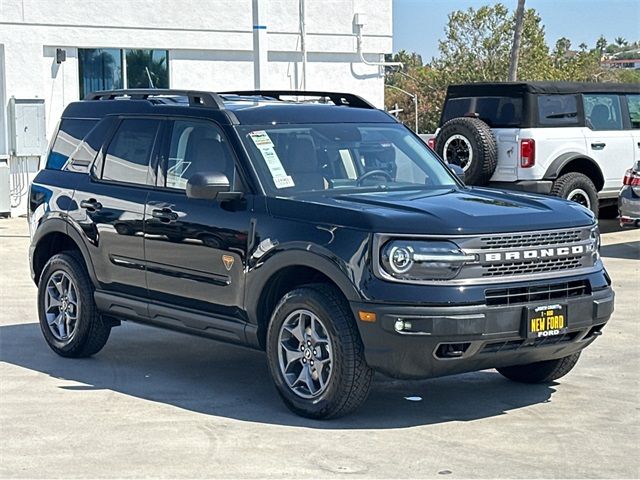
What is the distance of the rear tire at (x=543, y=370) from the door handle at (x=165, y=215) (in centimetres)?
243

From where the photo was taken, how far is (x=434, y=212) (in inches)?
274

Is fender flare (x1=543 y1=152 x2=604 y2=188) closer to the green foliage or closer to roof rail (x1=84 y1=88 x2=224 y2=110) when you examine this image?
roof rail (x1=84 y1=88 x2=224 y2=110)

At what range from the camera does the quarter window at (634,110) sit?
17.7 meters

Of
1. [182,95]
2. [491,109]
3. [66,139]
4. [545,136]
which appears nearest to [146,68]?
[491,109]

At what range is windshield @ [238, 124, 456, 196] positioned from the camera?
7727 mm

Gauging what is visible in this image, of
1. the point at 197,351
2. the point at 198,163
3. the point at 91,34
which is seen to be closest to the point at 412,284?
the point at 198,163

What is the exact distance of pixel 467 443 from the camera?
21.7 feet

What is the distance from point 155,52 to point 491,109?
23.8 feet

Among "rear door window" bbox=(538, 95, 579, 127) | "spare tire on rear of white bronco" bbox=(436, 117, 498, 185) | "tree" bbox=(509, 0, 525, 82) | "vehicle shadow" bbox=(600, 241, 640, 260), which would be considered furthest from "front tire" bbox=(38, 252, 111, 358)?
"tree" bbox=(509, 0, 525, 82)

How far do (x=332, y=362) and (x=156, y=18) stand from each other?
15.3m

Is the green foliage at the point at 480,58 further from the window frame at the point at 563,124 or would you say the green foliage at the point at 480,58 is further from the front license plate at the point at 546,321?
the front license plate at the point at 546,321

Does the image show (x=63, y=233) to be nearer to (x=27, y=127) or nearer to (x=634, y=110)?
(x=634, y=110)

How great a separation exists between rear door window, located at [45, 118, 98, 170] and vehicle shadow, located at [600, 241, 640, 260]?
7.97 metres

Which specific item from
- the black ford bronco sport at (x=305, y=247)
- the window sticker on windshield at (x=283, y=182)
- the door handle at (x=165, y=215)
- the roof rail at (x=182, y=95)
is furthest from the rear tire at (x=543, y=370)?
the roof rail at (x=182, y=95)
